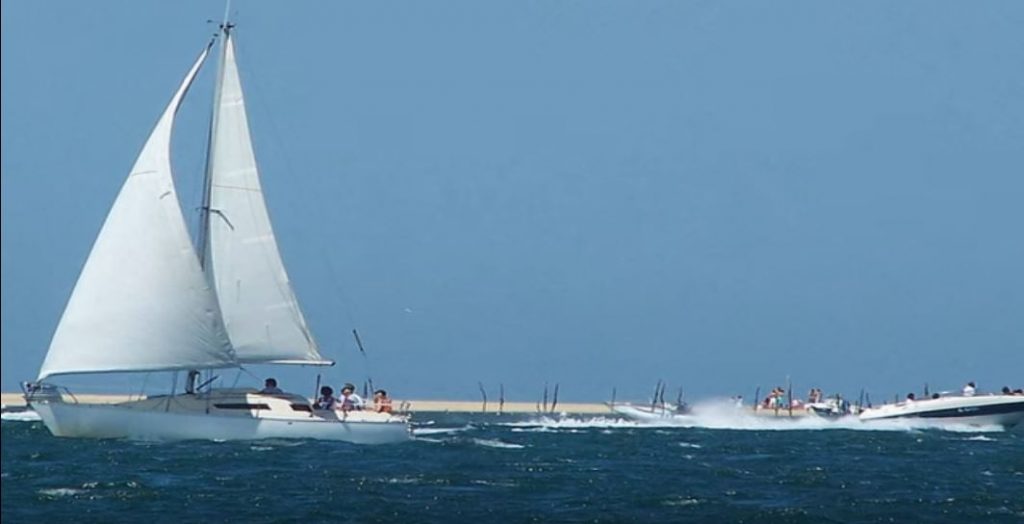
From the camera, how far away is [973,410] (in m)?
85.1

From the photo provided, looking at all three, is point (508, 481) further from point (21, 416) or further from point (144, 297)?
point (21, 416)

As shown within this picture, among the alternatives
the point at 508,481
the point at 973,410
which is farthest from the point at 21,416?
the point at 508,481

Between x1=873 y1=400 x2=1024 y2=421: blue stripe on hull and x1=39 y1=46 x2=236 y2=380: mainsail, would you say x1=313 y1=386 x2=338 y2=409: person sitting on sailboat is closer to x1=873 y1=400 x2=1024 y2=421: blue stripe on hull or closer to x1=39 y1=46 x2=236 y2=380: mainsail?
x1=39 y1=46 x2=236 y2=380: mainsail

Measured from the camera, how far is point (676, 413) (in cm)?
10138

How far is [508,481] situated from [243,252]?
22956 millimetres

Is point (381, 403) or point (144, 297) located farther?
point (381, 403)

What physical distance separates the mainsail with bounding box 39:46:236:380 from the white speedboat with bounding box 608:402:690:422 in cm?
4421

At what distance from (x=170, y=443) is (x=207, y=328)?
12.4ft

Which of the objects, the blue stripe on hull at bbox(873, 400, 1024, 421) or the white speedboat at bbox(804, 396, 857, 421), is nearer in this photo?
the blue stripe on hull at bbox(873, 400, 1024, 421)

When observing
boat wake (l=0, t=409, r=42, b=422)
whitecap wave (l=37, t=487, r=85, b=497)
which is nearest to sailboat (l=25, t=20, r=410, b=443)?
whitecap wave (l=37, t=487, r=85, b=497)

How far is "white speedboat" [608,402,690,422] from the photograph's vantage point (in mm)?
99750

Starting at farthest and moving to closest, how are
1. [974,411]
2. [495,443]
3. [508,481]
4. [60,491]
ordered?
[974,411] < [495,443] < [508,481] < [60,491]

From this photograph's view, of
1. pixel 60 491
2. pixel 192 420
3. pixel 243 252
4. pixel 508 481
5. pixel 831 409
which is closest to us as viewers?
pixel 60 491

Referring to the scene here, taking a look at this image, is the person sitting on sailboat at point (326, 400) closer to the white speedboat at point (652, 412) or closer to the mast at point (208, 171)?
the mast at point (208, 171)
